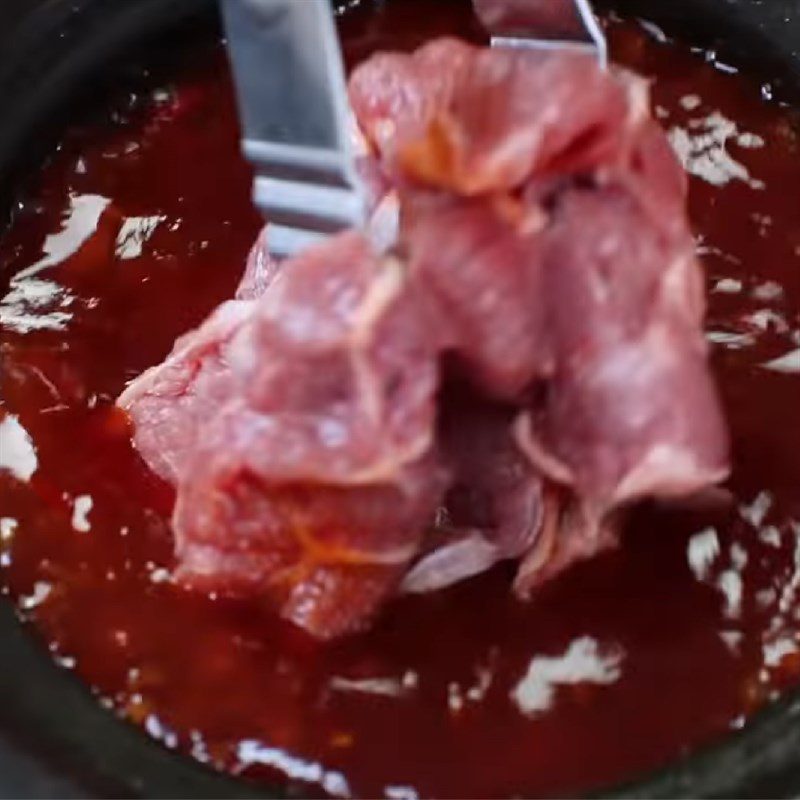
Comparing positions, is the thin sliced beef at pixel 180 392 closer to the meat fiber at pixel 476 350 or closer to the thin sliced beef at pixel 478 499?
the meat fiber at pixel 476 350

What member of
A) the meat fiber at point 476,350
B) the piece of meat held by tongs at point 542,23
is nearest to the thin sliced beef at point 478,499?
the meat fiber at point 476,350

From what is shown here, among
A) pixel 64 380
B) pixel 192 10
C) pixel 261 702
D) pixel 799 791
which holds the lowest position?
pixel 799 791

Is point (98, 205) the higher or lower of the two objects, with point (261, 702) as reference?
higher

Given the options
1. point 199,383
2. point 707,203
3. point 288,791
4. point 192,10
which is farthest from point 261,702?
point 192,10

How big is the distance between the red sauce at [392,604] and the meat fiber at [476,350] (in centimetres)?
11

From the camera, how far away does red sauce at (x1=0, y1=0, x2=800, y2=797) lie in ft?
5.69

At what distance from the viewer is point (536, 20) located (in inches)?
79.8

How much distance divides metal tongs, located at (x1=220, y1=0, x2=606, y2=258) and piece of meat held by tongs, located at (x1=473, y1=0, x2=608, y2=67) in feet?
1.27

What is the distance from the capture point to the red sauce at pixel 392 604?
1.73 m

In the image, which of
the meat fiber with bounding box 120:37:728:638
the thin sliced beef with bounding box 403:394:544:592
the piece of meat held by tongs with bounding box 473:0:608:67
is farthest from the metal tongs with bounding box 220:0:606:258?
the piece of meat held by tongs with bounding box 473:0:608:67

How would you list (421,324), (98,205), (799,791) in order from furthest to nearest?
1. (98,205)
2. (799,791)
3. (421,324)

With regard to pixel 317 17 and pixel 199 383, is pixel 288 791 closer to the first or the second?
pixel 199 383

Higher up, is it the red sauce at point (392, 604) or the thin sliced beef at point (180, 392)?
the thin sliced beef at point (180, 392)

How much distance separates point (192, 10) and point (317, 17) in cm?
73
